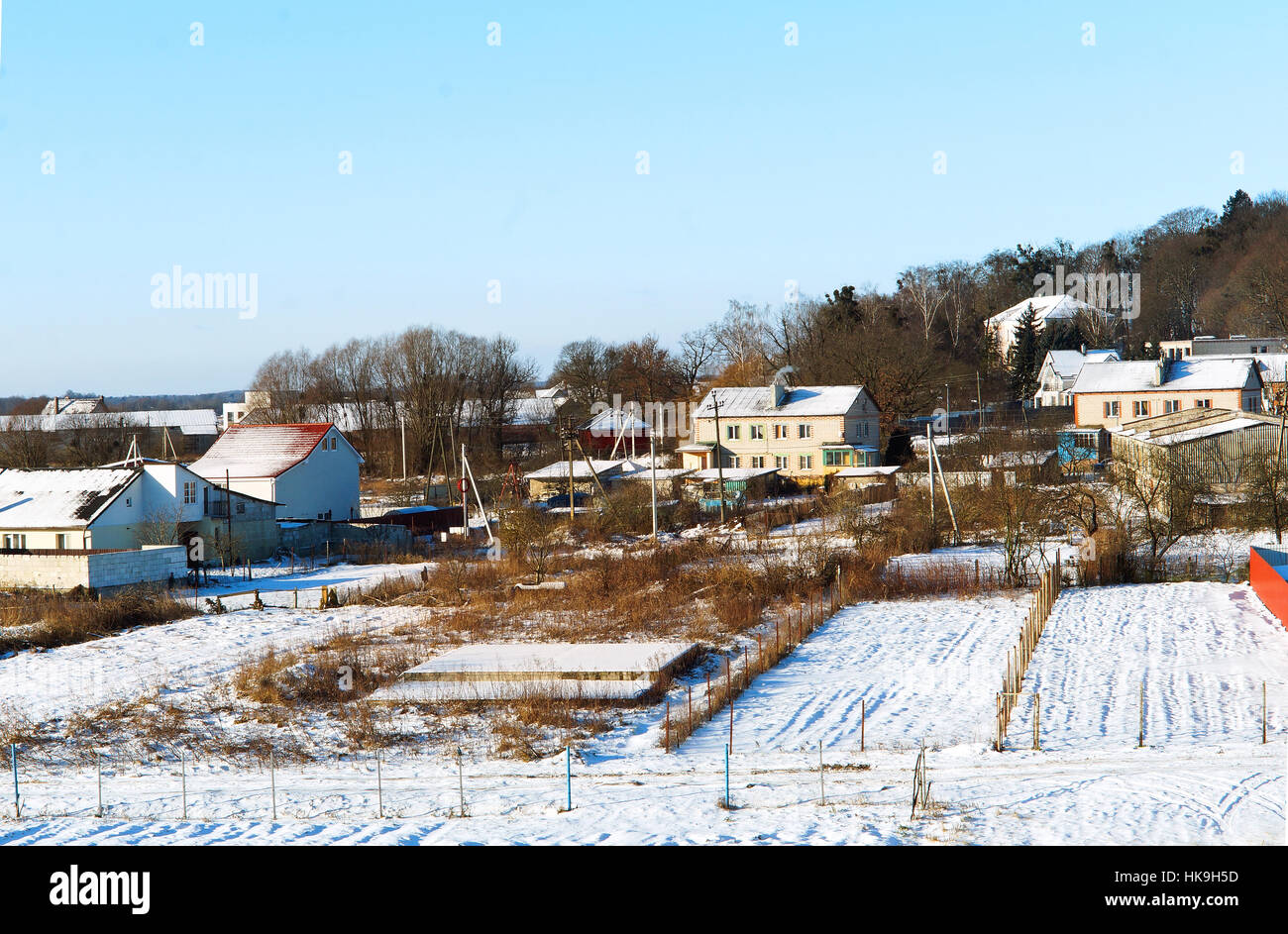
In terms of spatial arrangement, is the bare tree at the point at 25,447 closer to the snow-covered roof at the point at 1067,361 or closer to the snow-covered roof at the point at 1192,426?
the snow-covered roof at the point at 1192,426

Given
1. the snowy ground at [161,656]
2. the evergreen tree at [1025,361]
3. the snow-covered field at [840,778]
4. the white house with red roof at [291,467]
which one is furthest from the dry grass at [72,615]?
the evergreen tree at [1025,361]

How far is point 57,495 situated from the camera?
35312 mm

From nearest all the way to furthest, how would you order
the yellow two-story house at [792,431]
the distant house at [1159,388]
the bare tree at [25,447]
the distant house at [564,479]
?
the distant house at [564,479] → the yellow two-story house at [792,431] → the distant house at [1159,388] → the bare tree at [25,447]

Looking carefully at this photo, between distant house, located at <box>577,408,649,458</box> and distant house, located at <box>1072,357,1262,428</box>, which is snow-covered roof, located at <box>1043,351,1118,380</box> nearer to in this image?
distant house, located at <box>1072,357,1262,428</box>

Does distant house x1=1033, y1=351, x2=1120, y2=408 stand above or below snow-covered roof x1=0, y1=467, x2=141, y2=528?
above

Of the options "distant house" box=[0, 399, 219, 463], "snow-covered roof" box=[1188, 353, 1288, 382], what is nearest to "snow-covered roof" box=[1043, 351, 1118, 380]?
"snow-covered roof" box=[1188, 353, 1288, 382]

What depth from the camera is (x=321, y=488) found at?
45.6 meters

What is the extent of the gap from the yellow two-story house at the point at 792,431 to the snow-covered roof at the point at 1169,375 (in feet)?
42.2

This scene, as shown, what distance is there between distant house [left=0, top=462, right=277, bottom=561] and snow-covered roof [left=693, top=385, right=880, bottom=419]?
26.6 metres

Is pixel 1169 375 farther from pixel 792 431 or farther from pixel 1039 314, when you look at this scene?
pixel 1039 314

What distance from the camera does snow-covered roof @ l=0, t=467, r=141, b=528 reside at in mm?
34562

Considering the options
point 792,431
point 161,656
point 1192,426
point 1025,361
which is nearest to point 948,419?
point 792,431

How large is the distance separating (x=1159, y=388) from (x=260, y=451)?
4501cm

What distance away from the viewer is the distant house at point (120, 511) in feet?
113
